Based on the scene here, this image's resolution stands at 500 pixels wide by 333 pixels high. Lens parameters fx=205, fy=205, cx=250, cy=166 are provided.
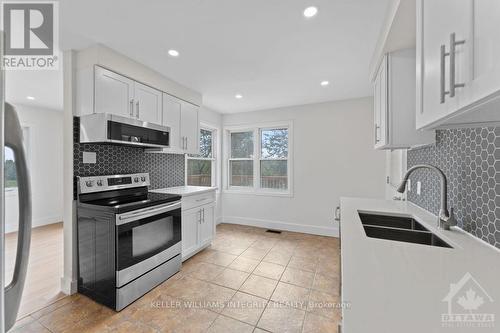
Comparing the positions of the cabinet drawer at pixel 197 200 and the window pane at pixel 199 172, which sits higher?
the window pane at pixel 199 172

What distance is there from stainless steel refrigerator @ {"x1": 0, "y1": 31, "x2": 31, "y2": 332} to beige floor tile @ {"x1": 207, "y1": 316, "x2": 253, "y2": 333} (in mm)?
1410

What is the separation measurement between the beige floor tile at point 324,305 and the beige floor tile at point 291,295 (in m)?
0.06

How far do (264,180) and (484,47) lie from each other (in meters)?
3.98

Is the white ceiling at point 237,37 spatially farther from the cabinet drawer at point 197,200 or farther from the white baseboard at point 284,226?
the white baseboard at point 284,226

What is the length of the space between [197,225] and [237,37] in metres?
2.35

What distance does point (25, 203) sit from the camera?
2.08ft

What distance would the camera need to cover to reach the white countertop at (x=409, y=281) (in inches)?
19.6

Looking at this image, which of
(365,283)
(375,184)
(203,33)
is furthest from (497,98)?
(375,184)

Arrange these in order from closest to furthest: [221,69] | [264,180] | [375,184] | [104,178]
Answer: [104,178] < [221,69] < [375,184] < [264,180]

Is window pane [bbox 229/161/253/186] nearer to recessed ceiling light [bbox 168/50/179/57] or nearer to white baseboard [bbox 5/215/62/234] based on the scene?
recessed ceiling light [bbox 168/50/179/57]

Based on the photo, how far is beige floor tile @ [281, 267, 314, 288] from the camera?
89.2 inches

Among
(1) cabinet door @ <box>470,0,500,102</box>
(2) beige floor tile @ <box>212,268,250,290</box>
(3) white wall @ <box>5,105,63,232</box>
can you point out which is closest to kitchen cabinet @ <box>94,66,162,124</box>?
(2) beige floor tile @ <box>212,268,250,290</box>

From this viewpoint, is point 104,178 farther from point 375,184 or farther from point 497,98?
point 375,184

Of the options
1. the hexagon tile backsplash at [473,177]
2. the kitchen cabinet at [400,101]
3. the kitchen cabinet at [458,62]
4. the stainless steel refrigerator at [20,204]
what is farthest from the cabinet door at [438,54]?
the stainless steel refrigerator at [20,204]
